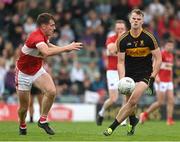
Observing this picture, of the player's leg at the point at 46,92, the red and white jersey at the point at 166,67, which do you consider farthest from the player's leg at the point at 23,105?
the red and white jersey at the point at 166,67

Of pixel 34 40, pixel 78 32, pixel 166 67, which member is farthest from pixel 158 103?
pixel 78 32

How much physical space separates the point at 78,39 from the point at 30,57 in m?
14.8

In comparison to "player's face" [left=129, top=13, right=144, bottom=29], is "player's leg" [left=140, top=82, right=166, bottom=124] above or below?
below

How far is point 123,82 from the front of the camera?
1520cm

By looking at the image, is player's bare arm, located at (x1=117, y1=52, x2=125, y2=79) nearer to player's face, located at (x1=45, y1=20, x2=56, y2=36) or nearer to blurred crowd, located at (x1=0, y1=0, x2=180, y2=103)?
player's face, located at (x1=45, y1=20, x2=56, y2=36)

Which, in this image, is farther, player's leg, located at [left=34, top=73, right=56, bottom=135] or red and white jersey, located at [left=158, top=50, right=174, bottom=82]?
red and white jersey, located at [left=158, top=50, right=174, bottom=82]

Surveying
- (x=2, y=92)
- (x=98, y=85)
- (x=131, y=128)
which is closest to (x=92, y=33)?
(x=98, y=85)

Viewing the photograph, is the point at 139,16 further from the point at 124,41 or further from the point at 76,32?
the point at 76,32

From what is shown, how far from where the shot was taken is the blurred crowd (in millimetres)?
27328

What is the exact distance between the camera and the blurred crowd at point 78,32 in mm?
27328

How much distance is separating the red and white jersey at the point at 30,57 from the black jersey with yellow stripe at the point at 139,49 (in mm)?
1711

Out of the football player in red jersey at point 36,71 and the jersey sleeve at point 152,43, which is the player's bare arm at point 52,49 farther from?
the jersey sleeve at point 152,43

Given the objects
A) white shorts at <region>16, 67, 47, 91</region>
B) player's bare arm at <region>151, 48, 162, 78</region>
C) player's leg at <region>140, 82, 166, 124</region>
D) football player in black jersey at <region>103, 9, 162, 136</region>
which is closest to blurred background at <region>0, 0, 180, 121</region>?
player's leg at <region>140, 82, 166, 124</region>

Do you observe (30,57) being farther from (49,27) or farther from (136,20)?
(136,20)
